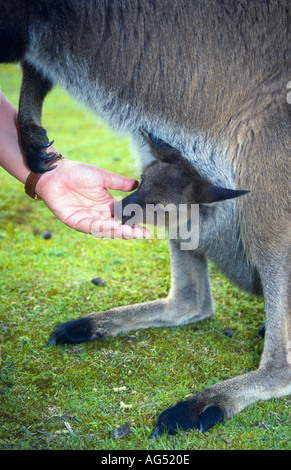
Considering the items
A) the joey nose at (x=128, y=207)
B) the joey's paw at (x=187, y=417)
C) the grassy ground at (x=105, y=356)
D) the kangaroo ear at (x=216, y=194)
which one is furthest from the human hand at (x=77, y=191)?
the joey's paw at (x=187, y=417)

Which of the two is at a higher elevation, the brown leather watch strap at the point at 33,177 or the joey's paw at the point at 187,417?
the brown leather watch strap at the point at 33,177

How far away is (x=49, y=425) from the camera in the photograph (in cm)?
182

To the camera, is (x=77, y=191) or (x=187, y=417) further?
(x=77, y=191)

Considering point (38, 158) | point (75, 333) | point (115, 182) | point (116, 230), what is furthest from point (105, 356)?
point (38, 158)

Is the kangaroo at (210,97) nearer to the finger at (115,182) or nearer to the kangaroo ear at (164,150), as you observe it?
the kangaroo ear at (164,150)

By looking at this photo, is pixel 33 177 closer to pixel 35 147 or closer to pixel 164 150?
pixel 35 147

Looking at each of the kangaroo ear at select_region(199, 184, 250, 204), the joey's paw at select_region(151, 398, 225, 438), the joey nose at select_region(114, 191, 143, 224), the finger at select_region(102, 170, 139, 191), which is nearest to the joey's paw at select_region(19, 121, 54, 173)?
the finger at select_region(102, 170, 139, 191)

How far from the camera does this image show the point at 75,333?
7.59 ft

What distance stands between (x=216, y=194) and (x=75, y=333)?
0.88m

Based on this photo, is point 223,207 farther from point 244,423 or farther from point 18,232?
point 18,232

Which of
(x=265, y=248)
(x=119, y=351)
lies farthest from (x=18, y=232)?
(x=265, y=248)

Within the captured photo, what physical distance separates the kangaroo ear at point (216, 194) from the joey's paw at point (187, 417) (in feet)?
2.43

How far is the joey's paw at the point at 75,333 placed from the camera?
230 centimetres

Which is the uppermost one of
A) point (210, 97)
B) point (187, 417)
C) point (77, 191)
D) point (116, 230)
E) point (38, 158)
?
point (210, 97)
